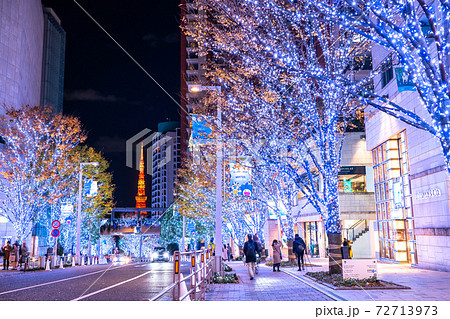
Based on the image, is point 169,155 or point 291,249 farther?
point 169,155

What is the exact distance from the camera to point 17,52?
45.6m

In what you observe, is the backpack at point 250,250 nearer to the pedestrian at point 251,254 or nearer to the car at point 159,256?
the pedestrian at point 251,254

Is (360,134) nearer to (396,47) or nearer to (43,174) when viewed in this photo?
(43,174)

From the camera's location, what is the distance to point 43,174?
30078 mm

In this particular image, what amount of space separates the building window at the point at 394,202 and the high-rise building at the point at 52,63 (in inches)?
2193

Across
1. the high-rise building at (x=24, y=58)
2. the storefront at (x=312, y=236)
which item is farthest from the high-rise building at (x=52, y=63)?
the storefront at (x=312, y=236)

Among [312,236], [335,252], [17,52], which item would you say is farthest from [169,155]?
[335,252]

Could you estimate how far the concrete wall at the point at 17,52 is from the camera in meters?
43.2

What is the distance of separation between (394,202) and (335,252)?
10.5 m

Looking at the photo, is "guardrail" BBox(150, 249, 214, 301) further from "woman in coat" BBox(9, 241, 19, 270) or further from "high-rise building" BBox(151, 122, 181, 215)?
"high-rise building" BBox(151, 122, 181, 215)

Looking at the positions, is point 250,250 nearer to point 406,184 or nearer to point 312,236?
point 406,184

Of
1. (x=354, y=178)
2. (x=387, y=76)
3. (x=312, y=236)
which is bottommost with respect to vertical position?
(x=312, y=236)

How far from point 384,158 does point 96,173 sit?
26.2m
